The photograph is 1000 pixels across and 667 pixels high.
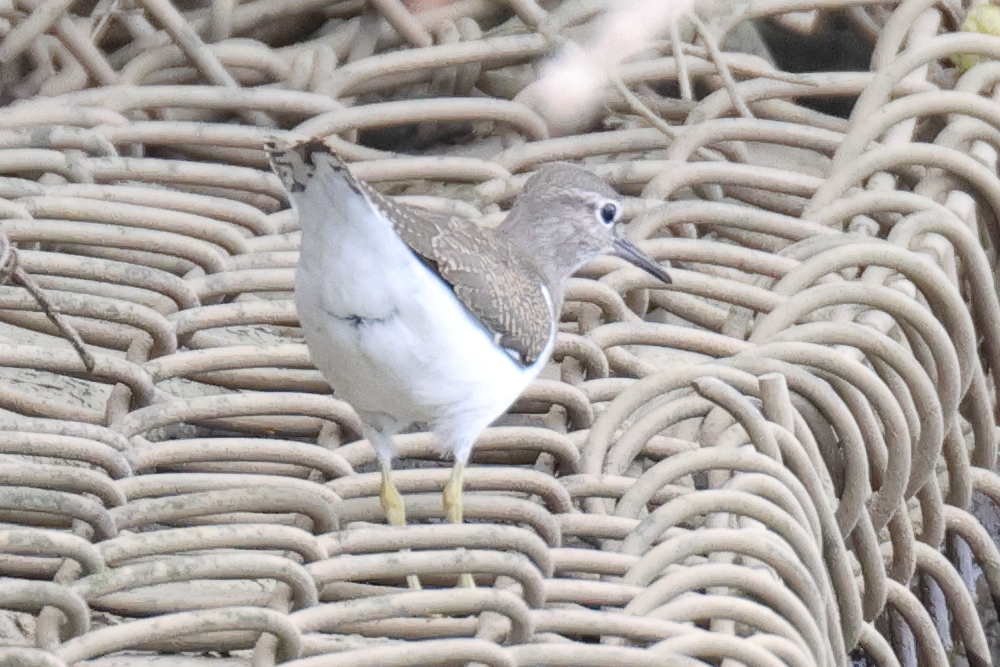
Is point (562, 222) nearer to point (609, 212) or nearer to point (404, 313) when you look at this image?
point (609, 212)

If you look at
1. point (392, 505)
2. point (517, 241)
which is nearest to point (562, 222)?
point (517, 241)

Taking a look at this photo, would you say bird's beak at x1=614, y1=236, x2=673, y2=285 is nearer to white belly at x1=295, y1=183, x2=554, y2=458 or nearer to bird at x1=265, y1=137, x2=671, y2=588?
bird at x1=265, y1=137, x2=671, y2=588

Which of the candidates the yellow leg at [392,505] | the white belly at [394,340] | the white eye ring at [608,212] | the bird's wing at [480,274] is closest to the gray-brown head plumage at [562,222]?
the white eye ring at [608,212]

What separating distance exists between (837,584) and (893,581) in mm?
254

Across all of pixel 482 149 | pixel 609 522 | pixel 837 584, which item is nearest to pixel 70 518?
pixel 609 522

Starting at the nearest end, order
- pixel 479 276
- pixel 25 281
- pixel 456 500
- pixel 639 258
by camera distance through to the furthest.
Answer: pixel 25 281
pixel 456 500
pixel 479 276
pixel 639 258

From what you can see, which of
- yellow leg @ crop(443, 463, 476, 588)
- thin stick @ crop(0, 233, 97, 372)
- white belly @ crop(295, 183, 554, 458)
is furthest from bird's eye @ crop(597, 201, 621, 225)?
thin stick @ crop(0, 233, 97, 372)

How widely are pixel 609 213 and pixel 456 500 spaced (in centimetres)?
60

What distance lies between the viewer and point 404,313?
1658mm

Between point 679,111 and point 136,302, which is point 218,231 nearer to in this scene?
→ point 136,302

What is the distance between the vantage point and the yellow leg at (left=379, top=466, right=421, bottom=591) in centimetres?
161

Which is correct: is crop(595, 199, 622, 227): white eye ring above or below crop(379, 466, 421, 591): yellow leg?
above

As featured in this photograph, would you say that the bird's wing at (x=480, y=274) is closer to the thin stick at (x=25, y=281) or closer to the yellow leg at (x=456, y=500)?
the yellow leg at (x=456, y=500)

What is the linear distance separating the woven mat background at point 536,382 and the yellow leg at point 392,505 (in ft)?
0.05
